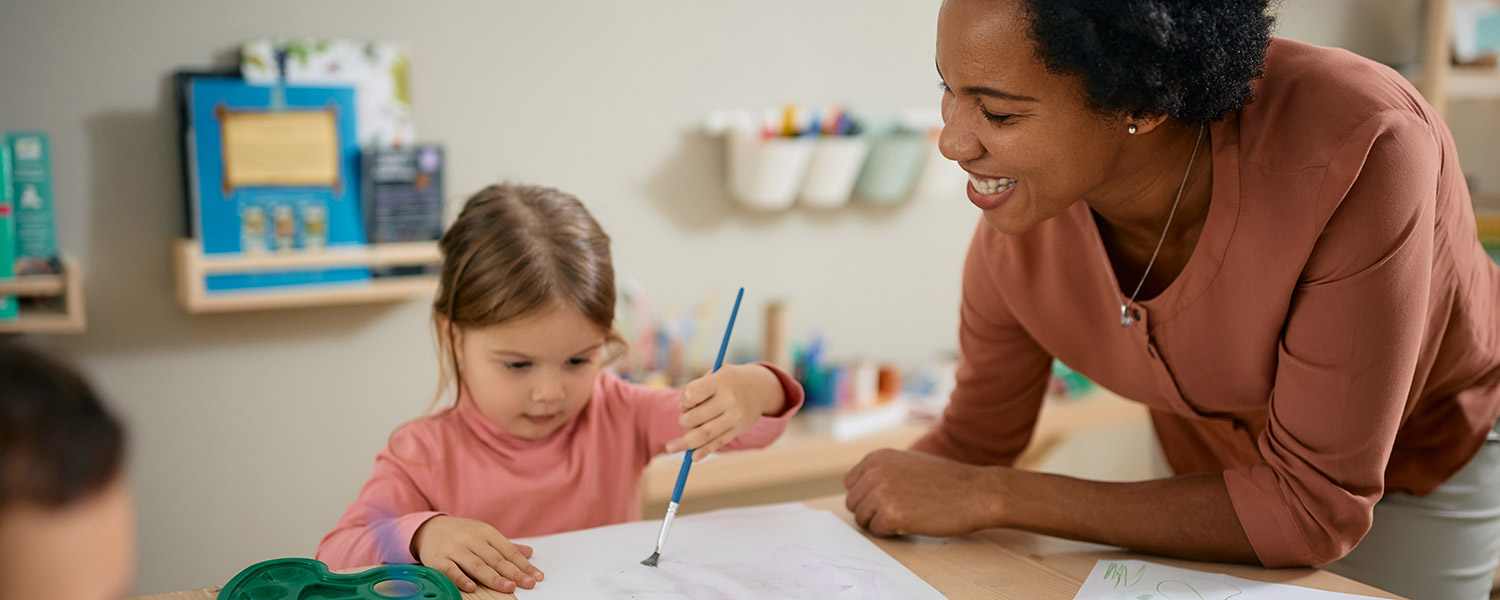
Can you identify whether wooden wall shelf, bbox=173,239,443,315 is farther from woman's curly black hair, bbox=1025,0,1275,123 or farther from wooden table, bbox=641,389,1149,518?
woman's curly black hair, bbox=1025,0,1275,123

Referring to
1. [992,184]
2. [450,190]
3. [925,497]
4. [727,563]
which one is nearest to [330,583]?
[727,563]

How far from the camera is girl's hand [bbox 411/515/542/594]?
2.57ft

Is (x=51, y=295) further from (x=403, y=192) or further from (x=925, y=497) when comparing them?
(x=925, y=497)

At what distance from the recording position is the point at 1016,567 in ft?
2.82

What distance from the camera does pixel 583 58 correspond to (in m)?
1.92

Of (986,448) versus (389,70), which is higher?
(389,70)

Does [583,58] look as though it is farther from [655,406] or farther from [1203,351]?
[1203,351]

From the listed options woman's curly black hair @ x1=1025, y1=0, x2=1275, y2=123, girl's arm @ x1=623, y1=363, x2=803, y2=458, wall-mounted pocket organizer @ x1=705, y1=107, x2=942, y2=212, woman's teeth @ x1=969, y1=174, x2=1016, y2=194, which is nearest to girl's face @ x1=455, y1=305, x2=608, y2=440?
girl's arm @ x1=623, y1=363, x2=803, y2=458

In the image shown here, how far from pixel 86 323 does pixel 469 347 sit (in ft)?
3.09

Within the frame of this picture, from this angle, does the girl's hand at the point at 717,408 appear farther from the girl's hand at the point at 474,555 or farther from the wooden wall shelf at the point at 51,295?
the wooden wall shelf at the point at 51,295

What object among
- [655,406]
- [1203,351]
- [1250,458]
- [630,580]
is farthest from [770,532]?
[1250,458]

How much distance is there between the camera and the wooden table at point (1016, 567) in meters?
0.81

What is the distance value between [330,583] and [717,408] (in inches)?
13.8

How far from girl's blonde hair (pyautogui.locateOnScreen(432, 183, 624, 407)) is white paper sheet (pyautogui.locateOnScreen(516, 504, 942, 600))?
0.76 ft
